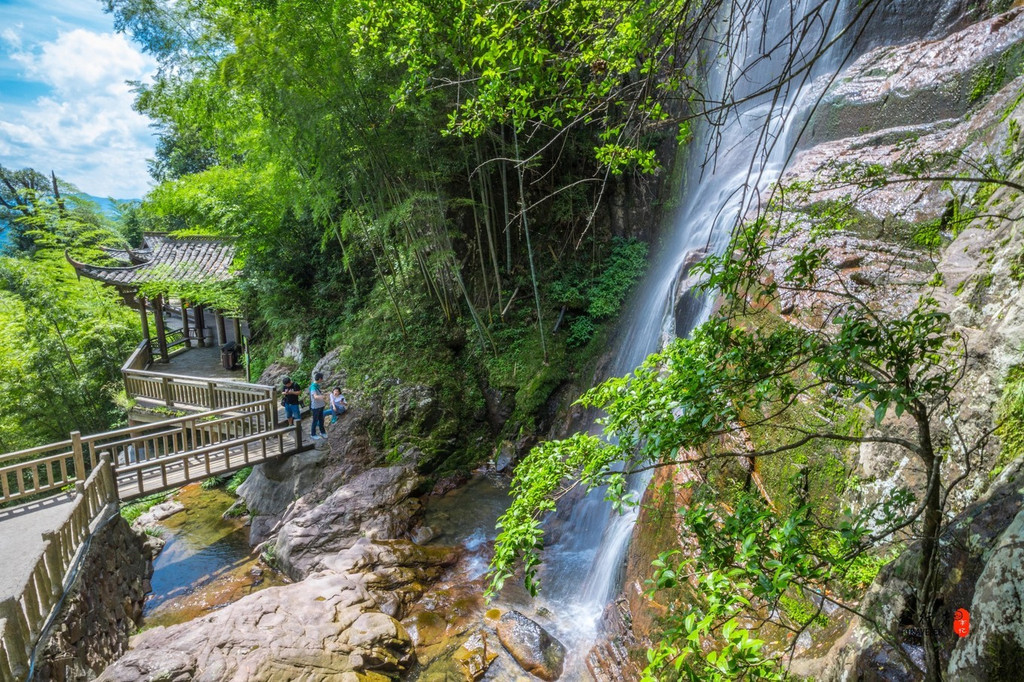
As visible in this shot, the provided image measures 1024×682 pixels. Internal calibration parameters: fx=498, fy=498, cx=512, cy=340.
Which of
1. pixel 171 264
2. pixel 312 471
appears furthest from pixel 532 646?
pixel 171 264

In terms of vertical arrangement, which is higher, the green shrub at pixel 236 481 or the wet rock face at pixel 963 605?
the wet rock face at pixel 963 605

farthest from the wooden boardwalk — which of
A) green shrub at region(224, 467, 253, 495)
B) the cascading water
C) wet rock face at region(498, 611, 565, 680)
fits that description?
the cascading water

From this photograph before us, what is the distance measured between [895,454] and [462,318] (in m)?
8.44

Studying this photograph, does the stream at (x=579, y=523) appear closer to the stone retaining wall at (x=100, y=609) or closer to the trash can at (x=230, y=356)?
the stone retaining wall at (x=100, y=609)

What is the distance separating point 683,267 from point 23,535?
8.93 metres

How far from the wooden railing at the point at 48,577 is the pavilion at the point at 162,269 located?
7039mm

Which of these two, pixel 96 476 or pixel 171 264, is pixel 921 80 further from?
pixel 171 264

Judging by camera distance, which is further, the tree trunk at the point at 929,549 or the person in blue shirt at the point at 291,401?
the person in blue shirt at the point at 291,401

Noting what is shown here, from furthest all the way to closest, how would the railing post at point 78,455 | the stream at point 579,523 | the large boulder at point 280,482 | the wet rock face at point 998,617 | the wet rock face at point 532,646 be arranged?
the large boulder at point 280,482, the railing post at point 78,455, the stream at point 579,523, the wet rock face at point 532,646, the wet rock face at point 998,617

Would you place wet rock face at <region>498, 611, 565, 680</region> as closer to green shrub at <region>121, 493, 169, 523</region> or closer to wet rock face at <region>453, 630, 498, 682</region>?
wet rock face at <region>453, 630, 498, 682</region>

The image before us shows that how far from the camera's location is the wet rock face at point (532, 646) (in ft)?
15.9

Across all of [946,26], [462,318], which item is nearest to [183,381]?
[462,318]

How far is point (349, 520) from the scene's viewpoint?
7.15 m

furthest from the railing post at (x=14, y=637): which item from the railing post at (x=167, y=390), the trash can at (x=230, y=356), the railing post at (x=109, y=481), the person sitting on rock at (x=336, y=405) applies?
the trash can at (x=230, y=356)
